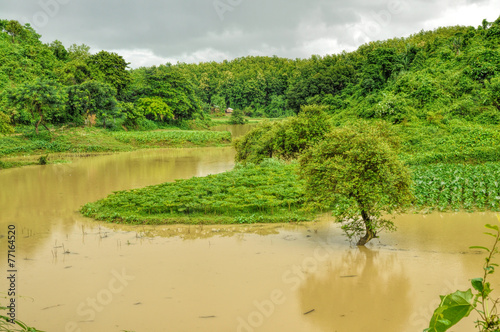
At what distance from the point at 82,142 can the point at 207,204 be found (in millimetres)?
24673

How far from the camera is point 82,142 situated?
3434 centimetres

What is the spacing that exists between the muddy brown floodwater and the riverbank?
→ 17284mm

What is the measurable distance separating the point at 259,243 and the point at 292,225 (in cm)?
204

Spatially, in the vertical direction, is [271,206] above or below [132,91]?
below

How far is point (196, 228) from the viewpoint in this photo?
1293 cm

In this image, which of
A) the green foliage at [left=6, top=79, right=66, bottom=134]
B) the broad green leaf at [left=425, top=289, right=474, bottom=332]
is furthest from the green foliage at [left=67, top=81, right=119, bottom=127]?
the broad green leaf at [left=425, top=289, right=474, bottom=332]

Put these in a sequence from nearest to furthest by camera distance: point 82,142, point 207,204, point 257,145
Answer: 1. point 207,204
2. point 257,145
3. point 82,142

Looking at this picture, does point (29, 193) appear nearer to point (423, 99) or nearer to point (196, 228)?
point (196, 228)

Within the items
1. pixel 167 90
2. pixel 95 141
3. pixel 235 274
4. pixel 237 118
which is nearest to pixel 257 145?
pixel 235 274

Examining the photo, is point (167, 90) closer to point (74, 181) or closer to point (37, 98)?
point (37, 98)

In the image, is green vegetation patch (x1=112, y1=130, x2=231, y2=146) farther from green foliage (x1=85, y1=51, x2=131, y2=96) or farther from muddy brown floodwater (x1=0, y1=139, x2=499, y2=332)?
muddy brown floodwater (x1=0, y1=139, x2=499, y2=332)

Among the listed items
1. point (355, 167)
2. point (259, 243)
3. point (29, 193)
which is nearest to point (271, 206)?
point (259, 243)

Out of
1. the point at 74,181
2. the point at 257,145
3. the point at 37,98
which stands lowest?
the point at 74,181

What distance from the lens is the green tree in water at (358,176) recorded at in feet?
31.6
